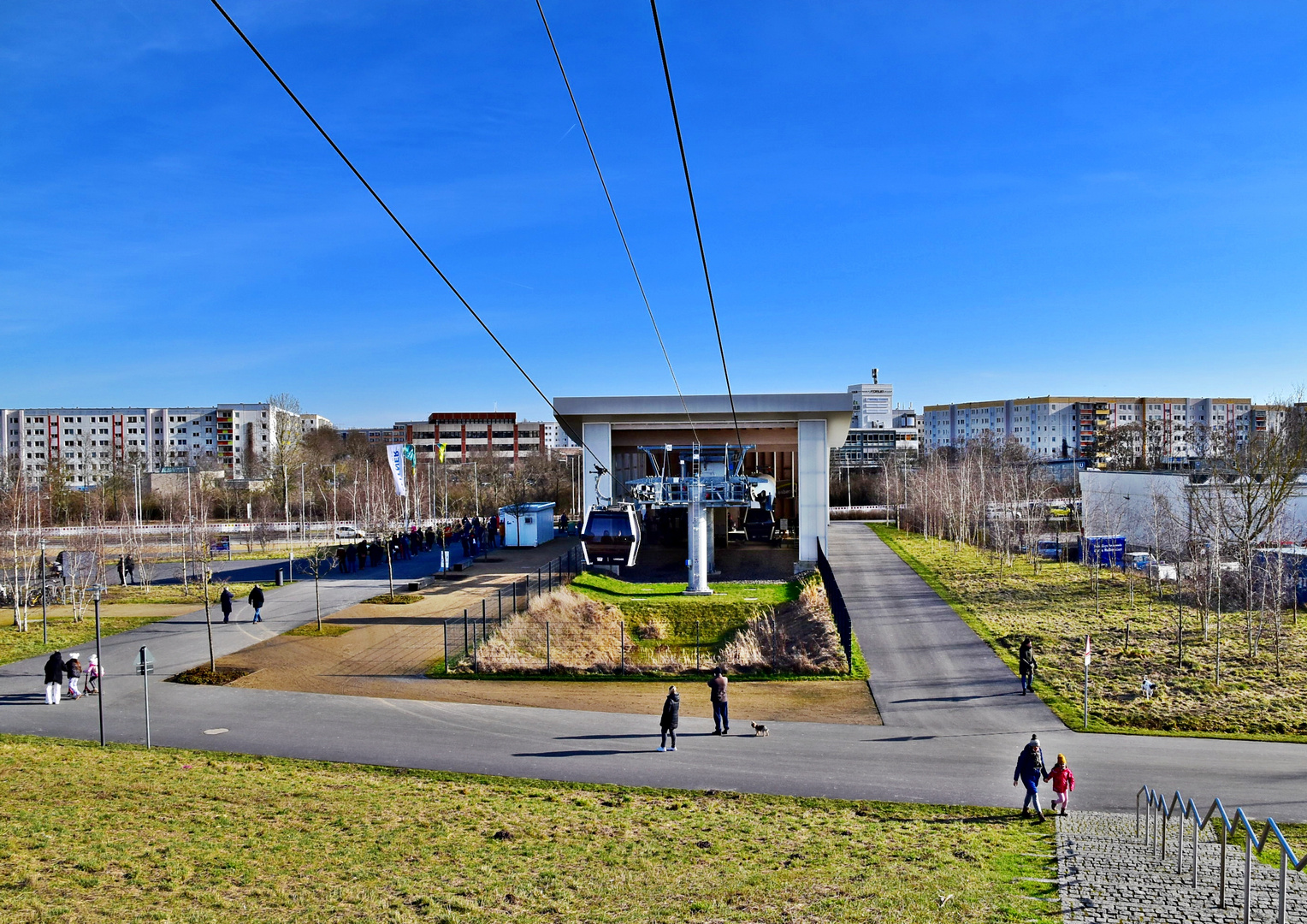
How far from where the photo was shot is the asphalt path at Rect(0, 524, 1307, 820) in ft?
40.8

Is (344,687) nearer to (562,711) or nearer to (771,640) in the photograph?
(562,711)

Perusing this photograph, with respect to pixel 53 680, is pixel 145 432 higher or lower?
higher

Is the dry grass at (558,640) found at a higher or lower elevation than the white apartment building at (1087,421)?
lower

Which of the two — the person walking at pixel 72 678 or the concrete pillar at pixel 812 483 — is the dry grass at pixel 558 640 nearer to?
the person walking at pixel 72 678

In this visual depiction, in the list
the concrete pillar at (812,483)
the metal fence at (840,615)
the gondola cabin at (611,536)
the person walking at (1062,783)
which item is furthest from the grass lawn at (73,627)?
the concrete pillar at (812,483)

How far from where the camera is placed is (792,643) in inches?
910

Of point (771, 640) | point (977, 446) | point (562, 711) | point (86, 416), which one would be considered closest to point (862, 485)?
point (977, 446)

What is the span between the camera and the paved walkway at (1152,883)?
25.0ft

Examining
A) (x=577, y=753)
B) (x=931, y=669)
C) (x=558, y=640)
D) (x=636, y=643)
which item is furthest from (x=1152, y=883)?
(x=636, y=643)

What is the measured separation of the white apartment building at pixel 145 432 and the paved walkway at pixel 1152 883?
363 feet

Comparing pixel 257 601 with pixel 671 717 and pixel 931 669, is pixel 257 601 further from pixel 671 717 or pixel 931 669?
pixel 931 669

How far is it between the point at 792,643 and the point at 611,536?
9.14 m

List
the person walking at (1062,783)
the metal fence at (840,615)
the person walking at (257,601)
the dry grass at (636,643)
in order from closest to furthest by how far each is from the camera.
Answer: the person walking at (1062,783) < the dry grass at (636,643) < the metal fence at (840,615) < the person walking at (257,601)

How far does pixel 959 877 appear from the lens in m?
8.79
